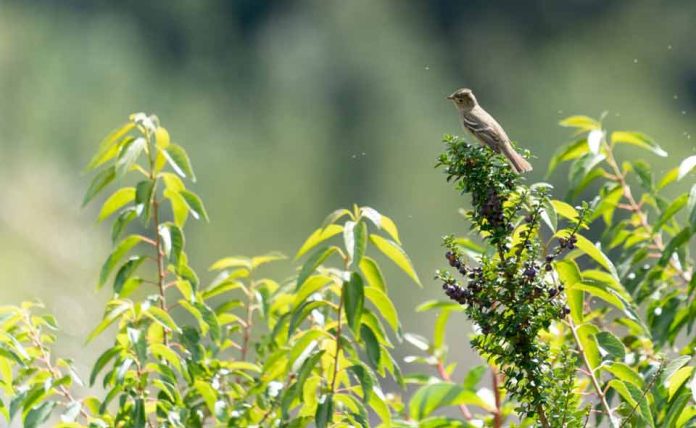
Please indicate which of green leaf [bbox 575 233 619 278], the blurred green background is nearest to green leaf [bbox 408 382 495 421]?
green leaf [bbox 575 233 619 278]

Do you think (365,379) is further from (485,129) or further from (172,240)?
(485,129)

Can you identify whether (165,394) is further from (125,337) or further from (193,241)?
(193,241)

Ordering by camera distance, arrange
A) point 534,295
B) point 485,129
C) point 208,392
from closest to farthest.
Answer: point 534,295 → point 208,392 → point 485,129

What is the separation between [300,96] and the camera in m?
18.5

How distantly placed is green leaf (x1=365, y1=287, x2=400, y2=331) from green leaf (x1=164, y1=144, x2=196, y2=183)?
1.59 feet

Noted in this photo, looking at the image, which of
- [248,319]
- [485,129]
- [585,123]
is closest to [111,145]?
[248,319]

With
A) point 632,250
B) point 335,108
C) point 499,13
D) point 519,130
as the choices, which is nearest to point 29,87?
point 335,108

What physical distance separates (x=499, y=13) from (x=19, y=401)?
64.1ft

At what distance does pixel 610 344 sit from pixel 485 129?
553 millimetres

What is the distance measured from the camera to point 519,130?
15125 millimetres

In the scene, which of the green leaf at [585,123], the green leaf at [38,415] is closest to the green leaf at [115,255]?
the green leaf at [38,415]

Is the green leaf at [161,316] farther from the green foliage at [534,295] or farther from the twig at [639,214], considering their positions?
the twig at [639,214]

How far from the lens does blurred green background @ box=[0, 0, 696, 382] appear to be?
1292 cm

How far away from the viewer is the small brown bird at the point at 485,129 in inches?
83.7
